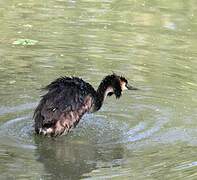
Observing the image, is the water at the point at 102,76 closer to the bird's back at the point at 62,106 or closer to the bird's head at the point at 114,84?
the bird's back at the point at 62,106

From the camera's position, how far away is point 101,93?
9648 mm

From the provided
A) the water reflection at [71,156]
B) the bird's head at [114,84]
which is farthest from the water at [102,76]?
the bird's head at [114,84]

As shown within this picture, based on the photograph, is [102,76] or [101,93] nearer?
[101,93]

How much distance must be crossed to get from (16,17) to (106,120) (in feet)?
21.8

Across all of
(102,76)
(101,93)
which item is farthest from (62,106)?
(102,76)

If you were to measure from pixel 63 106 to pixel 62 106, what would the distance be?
1cm

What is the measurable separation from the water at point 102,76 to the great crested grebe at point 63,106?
18cm

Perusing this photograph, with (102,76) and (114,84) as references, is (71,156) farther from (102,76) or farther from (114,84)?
(102,76)

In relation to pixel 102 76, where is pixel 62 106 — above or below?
above

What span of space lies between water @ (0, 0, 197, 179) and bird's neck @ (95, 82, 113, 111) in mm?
270

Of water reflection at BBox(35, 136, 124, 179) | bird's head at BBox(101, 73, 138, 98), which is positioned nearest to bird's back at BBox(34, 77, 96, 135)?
water reflection at BBox(35, 136, 124, 179)

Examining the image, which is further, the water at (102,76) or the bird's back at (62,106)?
the bird's back at (62,106)

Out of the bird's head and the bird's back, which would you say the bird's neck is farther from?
the bird's back

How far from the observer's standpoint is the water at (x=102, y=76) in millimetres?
8117
